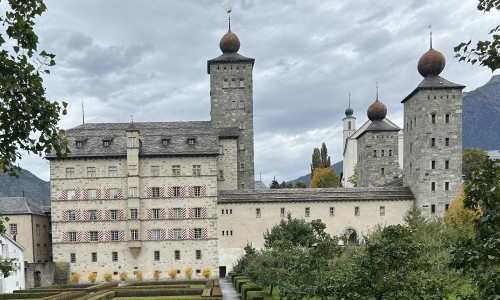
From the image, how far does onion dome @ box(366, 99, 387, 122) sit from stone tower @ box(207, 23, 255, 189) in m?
19.7

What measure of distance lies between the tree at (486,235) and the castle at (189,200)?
48.7 metres

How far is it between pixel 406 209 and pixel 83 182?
35.1 meters

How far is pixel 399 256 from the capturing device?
42.7 ft

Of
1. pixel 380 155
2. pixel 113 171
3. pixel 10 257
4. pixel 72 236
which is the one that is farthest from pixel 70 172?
pixel 380 155

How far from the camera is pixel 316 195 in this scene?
5541 cm

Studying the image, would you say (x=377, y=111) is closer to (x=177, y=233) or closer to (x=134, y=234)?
(x=177, y=233)

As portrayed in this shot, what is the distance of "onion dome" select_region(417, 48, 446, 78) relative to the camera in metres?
54.0

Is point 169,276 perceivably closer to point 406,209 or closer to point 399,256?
point 406,209

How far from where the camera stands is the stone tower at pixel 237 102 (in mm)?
64625

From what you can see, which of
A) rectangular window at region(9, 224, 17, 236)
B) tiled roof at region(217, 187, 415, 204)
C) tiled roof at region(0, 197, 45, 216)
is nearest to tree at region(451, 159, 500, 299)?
tiled roof at region(217, 187, 415, 204)

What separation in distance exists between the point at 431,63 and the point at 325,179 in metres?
43.0

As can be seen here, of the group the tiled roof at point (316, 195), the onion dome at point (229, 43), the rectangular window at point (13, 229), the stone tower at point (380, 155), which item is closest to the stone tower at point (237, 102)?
the onion dome at point (229, 43)

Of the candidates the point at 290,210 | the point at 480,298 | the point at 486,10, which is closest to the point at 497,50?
the point at 486,10

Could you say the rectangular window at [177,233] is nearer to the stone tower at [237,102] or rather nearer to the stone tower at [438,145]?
the stone tower at [237,102]
